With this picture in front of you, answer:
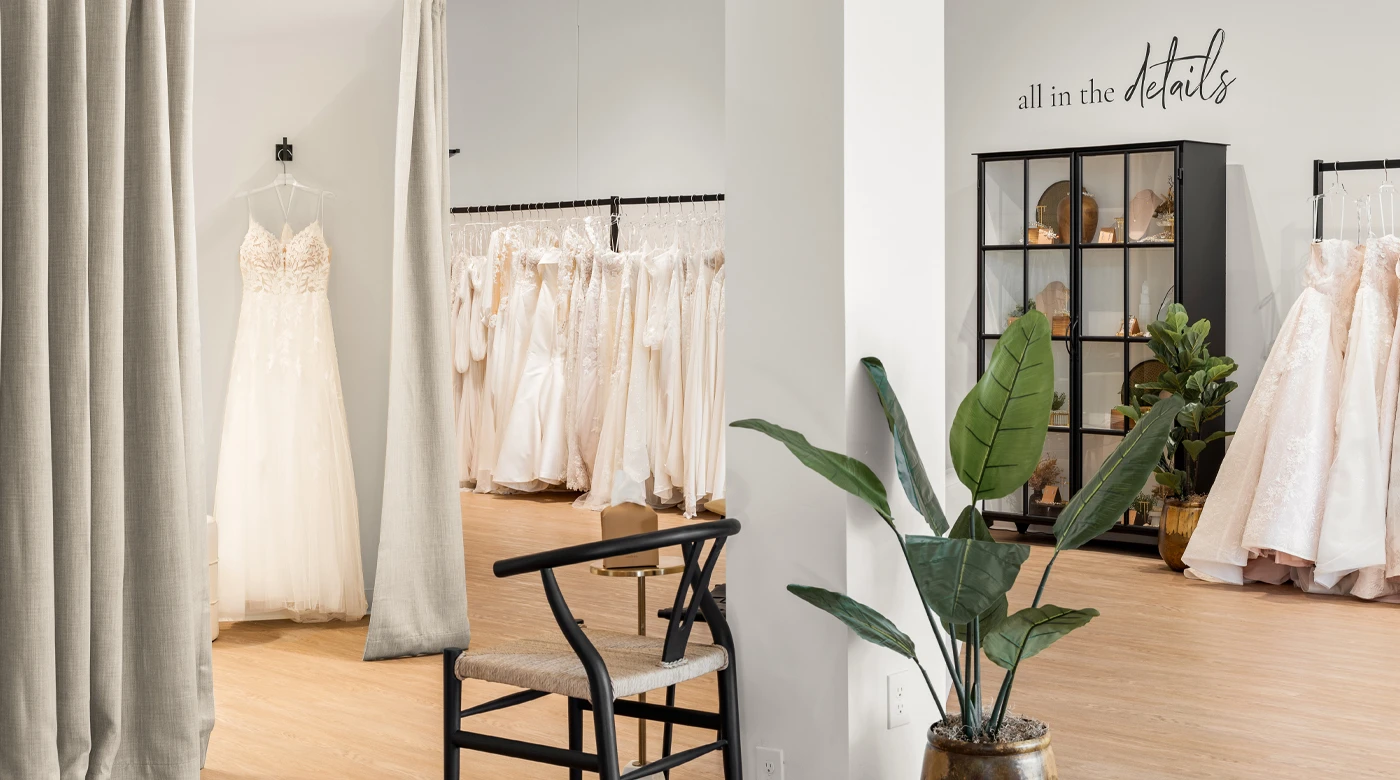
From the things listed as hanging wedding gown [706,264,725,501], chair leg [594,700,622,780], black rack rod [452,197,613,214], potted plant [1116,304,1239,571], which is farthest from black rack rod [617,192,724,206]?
chair leg [594,700,622,780]

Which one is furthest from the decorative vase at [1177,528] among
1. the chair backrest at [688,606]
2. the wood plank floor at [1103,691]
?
the chair backrest at [688,606]

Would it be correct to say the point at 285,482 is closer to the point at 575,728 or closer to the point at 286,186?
the point at 286,186

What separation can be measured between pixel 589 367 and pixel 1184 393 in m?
3.60

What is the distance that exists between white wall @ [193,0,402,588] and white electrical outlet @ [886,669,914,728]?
9.56ft

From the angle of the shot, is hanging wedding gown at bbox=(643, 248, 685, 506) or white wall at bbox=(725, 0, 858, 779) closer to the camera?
white wall at bbox=(725, 0, 858, 779)

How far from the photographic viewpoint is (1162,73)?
677 cm

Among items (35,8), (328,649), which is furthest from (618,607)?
(35,8)

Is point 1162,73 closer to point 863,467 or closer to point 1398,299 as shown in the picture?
point 1398,299

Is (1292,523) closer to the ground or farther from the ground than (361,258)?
closer to the ground

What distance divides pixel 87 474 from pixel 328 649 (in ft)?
6.92

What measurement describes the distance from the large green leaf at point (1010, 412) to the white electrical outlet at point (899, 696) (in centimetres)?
50

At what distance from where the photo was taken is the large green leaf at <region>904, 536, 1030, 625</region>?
227 cm

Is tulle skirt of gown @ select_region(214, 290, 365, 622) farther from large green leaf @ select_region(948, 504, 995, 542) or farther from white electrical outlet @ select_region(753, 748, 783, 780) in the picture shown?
large green leaf @ select_region(948, 504, 995, 542)

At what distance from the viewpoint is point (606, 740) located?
2.27m
